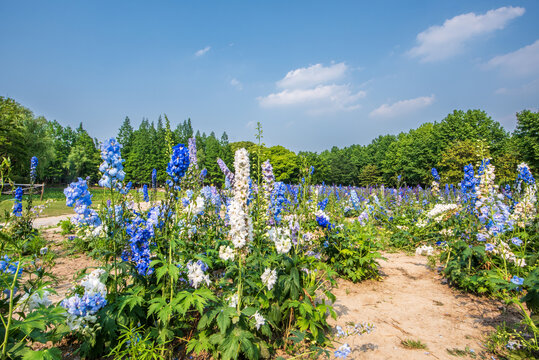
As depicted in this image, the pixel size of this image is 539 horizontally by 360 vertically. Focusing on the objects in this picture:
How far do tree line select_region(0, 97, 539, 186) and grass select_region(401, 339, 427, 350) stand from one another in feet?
8.03

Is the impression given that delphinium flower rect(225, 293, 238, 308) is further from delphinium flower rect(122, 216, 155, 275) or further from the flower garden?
delphinium flower rect(122, 216, 155, 275)

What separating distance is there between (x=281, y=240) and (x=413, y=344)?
1917mm

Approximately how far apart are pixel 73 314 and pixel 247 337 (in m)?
1.47

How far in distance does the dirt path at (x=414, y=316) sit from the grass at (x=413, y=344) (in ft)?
0.15

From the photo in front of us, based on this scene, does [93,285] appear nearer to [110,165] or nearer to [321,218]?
[110,165]

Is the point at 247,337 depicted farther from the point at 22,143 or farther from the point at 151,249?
the point at 22,143

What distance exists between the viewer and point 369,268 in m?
4.85

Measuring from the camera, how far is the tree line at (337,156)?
25516mm

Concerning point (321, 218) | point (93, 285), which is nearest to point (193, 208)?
point (93, 285)

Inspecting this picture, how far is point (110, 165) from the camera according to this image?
260cm

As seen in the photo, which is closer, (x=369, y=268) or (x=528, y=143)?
(x=369, y=268)

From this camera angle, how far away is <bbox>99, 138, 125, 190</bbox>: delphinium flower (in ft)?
8.33

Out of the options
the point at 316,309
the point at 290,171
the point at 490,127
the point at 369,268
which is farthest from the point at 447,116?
the point at 316,309

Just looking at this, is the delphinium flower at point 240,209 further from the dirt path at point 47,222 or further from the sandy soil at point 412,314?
the dirt path at point 47,222
